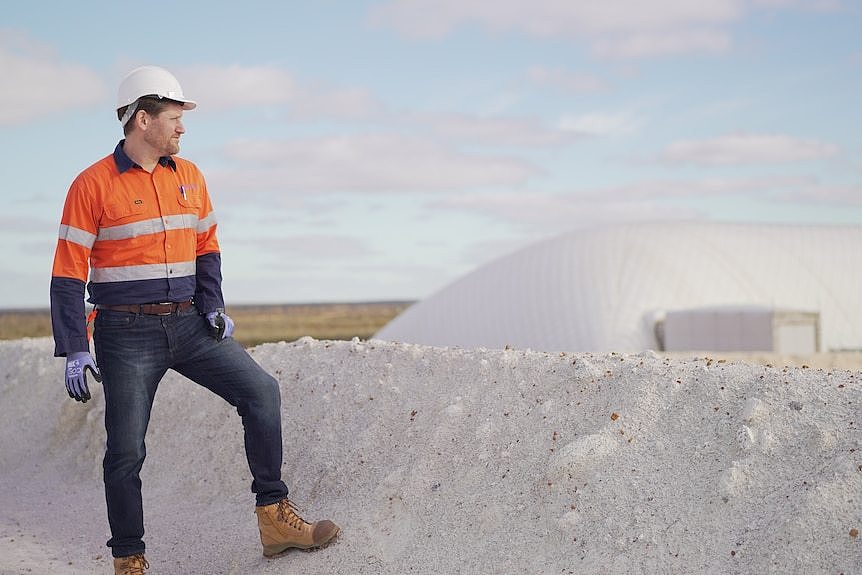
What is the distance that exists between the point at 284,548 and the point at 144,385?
4.57 ft

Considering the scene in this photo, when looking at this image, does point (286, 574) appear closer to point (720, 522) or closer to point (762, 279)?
point (720, 522)

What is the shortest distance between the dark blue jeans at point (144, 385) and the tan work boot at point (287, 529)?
0.26 meters

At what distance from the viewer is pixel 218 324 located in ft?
16.8

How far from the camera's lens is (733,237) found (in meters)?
32.1

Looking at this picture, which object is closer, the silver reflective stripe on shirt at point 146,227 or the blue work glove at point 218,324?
the silver reflective stripe on shirt at point 146,227

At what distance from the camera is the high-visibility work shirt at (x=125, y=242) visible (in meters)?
4.72

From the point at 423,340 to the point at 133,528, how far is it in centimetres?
2420

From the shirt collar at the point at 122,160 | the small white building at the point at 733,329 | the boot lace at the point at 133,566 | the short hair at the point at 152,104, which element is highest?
the short hair at the point at 152,104

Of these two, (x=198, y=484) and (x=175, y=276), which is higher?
(x=175, y=276)

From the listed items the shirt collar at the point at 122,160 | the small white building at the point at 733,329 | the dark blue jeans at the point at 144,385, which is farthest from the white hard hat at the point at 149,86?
the small white building at the point at 733,329

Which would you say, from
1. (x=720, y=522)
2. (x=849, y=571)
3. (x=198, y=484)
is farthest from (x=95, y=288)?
(x=849, y=571)

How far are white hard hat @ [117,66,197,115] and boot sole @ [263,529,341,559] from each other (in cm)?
280

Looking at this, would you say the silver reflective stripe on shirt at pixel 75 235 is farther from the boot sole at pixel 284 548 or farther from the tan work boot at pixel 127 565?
the boot sole at pixel 284 548

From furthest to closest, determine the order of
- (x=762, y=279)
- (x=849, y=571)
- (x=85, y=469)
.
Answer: (x=762, y=279) → (x=85, y=469) → (x=849, y=571)
